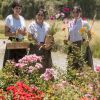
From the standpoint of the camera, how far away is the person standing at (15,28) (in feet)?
26.5

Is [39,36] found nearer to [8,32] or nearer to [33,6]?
[8,32]

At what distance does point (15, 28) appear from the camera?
814 cm

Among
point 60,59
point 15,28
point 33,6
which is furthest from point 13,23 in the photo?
point 33,6

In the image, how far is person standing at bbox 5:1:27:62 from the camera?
809 centimetres

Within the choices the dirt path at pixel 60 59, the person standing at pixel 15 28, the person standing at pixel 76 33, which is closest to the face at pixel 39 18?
the person standing at pixel 15 28

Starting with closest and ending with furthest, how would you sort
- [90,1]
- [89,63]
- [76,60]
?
1. [76,60]
2. [89,63]
3. [90,1]

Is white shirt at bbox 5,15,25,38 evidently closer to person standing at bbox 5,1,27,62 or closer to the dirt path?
person standing at bbox 5,1,27,62

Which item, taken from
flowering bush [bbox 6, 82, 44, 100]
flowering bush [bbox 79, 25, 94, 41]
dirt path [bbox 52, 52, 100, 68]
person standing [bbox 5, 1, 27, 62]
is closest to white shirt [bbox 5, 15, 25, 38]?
person standing [bbox 5, 1, 27, 62]

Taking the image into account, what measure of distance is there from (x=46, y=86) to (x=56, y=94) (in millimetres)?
1005

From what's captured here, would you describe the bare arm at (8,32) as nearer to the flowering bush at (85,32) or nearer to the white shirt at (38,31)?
Result: the white shirt at (38,31)

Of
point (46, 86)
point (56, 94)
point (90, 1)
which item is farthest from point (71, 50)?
point (90, 1)

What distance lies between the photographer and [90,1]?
55031mm

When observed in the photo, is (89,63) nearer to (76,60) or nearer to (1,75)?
(76,60)

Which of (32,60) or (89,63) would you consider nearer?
(32,60)
